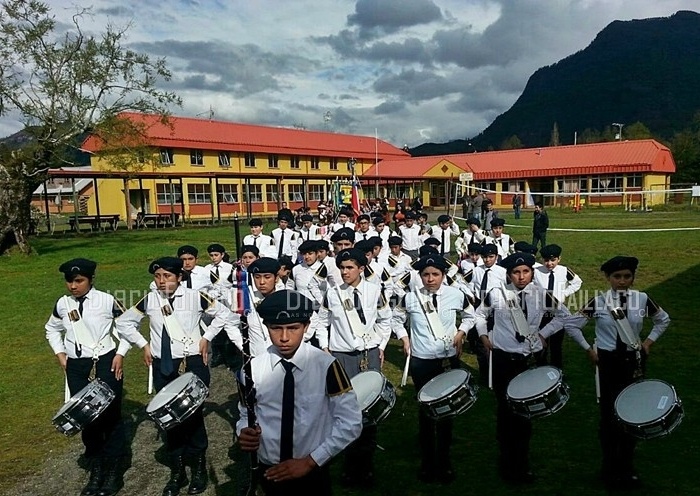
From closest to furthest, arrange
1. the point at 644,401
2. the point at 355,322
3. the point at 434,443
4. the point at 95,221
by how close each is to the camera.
Result: the point at 644,401 < the point at 434,443 < the point at 355,322 < the point at 95,221

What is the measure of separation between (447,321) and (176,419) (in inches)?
116

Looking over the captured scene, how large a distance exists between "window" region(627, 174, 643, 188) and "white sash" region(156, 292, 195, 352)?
47519 millimetres

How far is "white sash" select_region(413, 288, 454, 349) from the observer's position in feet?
18.5

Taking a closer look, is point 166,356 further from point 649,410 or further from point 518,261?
point 649,410

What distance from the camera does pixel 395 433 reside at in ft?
21.0

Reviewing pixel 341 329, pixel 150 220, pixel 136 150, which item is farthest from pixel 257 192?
pixel 341 329

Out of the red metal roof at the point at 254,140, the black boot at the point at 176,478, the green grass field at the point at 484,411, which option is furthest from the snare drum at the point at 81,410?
the red metal roof at the point at 254,140

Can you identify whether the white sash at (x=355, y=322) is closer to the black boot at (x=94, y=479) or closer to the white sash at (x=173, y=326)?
the white sash at (x=173, y=326)

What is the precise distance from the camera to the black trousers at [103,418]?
5250 mm

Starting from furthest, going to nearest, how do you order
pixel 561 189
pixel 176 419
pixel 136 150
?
1. pixel 561 189
2. pixel 136 150
3. pixel 176 419

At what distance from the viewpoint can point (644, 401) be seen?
4.54m

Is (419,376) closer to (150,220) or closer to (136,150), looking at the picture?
(136,150)

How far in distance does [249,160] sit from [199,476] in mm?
49843

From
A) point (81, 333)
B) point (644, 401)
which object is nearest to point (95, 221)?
point (81, 333)
